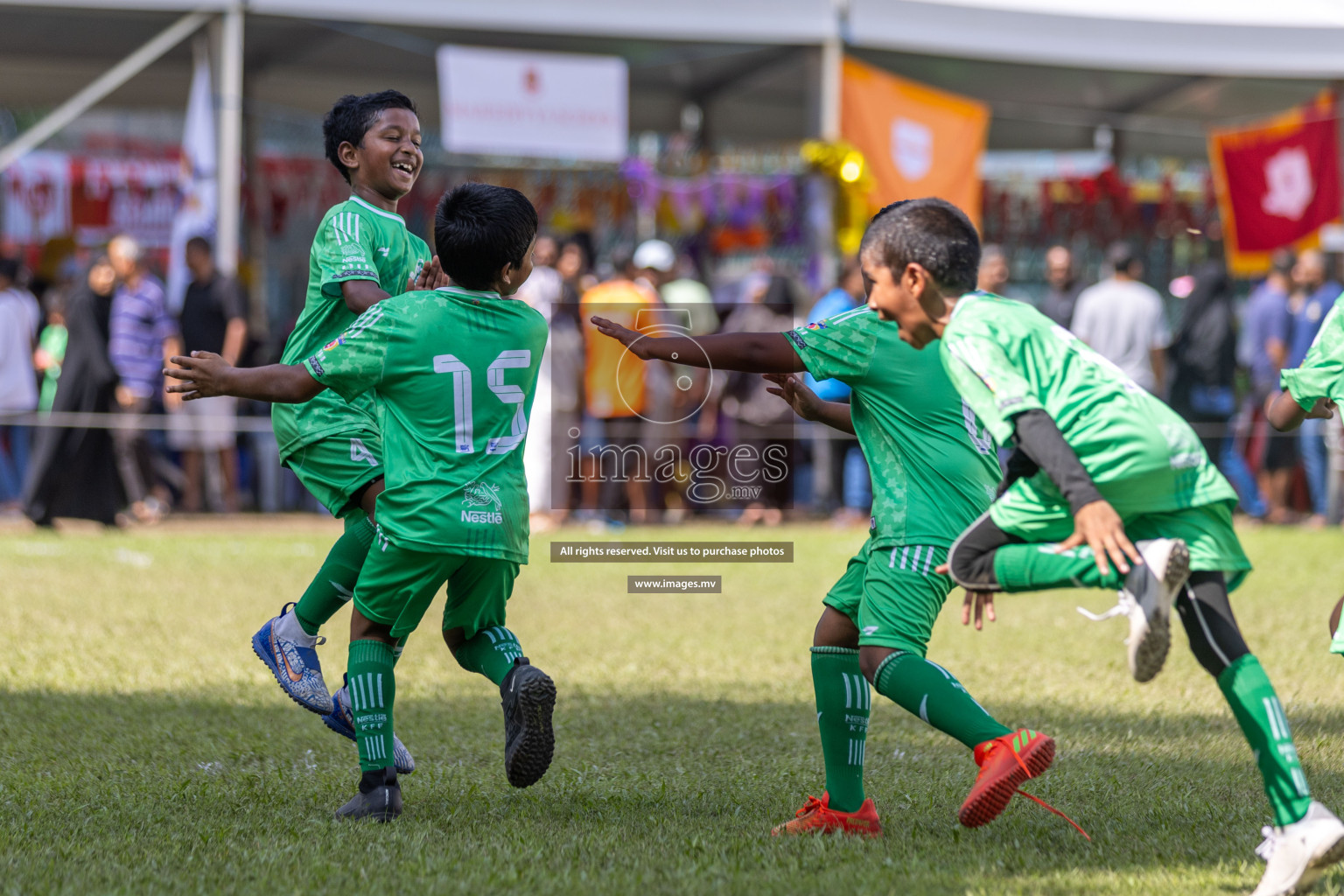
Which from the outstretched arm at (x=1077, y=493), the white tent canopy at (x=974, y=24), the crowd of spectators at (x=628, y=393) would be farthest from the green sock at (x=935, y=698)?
the white tent canopy at (x=974, y=24)

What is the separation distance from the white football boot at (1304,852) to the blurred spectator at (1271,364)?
1121 centimetres

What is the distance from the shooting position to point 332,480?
16.2 feet

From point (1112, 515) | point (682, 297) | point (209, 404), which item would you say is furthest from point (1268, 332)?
point (1112, 515)

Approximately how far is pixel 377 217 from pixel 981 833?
2595 millimetres

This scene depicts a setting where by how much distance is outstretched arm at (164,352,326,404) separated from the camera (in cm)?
398

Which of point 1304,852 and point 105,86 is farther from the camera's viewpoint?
point 105,86

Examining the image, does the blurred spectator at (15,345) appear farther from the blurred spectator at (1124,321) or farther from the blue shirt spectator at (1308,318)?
the blue shirt spectator at (1308,318)

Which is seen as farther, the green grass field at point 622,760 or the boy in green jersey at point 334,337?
the boy in green jersey at point 334,337

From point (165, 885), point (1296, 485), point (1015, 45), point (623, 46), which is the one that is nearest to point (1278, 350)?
point (1296, 485)

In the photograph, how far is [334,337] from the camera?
489cm

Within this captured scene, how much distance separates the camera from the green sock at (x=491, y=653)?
4297mm

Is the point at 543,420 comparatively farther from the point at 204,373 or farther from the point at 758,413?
the point at 204,373

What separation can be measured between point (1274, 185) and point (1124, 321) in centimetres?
397

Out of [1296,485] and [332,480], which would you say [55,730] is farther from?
[1296,485]
